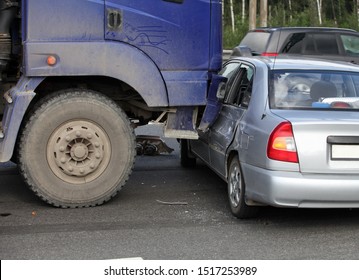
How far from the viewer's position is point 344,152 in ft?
17.6

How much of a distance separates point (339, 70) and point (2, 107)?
3.49 metres

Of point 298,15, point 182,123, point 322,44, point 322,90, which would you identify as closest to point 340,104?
point 322,90

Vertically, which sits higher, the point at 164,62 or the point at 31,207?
the point at 164,62

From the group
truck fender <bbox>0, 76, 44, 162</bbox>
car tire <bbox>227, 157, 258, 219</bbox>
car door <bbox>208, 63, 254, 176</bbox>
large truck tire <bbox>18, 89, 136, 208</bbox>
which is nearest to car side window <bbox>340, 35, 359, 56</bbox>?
car door <bbox>208, 63, 254, 176</bbox>

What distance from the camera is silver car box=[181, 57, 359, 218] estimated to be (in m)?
5.34

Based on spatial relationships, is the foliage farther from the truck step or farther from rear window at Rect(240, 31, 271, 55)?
the truck step

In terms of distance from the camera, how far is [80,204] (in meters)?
6.40

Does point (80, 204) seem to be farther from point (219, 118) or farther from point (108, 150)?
point (219, 118)

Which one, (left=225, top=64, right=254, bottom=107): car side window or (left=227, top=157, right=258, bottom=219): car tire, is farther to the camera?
(left=225, top=64, right=254, bottom=107): car side window

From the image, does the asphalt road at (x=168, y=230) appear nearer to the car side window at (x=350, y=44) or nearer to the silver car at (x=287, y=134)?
the silver car at (x=287, y=134)

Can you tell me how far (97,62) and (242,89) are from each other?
151cm

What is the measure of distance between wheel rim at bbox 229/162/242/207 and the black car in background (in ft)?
23.3

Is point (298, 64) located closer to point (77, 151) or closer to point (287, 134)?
point (287, 134)

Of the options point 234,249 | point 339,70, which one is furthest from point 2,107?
point 339,70
